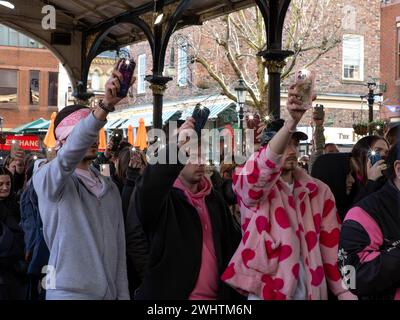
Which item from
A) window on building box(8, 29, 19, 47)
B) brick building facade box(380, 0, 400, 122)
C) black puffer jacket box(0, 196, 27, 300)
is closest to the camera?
black puffer jacket box(0, 196, 27, 300)

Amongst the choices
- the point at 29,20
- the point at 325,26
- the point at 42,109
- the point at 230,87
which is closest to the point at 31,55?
the point at 42,109

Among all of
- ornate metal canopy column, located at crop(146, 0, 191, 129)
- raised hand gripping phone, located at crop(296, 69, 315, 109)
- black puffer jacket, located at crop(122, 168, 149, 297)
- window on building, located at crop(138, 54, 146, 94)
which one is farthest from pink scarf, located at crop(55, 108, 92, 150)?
window on building, located at crop(138, 54, 146, 94)

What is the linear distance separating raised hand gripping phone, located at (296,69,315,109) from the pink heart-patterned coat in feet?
1.05

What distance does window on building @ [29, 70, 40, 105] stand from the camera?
41094 mm

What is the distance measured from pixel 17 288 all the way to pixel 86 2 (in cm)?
942

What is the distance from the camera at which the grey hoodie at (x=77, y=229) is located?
3018mm

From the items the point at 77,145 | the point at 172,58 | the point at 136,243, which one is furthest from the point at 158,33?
the point at 172,58

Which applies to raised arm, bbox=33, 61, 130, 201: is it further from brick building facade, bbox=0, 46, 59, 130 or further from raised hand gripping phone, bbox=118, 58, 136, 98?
brick building facade, bbox=0, 46, 59, 130

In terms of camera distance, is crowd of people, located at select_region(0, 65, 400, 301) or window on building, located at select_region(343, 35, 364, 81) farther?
window on building, located at select_region(343, 35, 364, 81)

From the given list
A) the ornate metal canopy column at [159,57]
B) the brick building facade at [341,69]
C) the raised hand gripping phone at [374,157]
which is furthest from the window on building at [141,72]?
the raised hand gripping phone at [374,157]

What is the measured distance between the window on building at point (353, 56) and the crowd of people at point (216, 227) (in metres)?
26.0

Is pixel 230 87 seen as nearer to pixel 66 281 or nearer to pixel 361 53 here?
pixel 361 53

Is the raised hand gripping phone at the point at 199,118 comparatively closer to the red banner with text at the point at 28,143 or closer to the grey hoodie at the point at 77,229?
the grey hoodie at the point at 77,229

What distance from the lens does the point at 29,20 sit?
14836 mm
